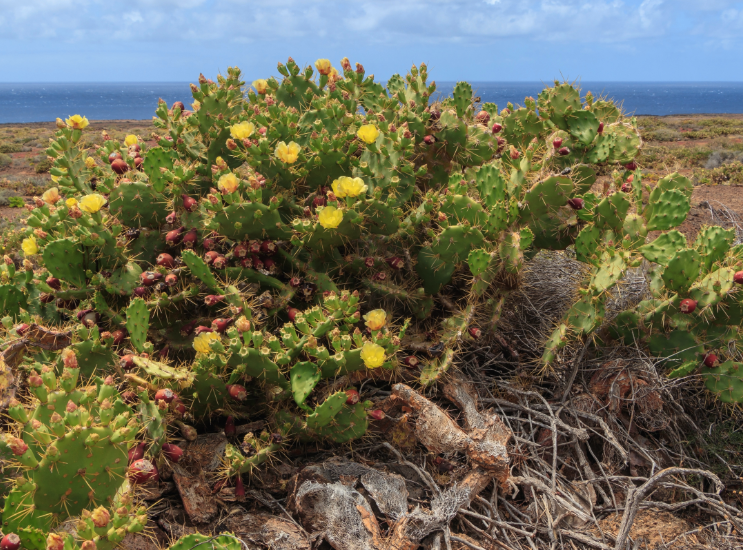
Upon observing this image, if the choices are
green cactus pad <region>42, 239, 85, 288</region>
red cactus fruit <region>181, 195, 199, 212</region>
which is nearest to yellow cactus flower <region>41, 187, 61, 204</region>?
green cactus pad <region>42, 239, 85, 288</region>

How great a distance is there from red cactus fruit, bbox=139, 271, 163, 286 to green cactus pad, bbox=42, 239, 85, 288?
40 cm

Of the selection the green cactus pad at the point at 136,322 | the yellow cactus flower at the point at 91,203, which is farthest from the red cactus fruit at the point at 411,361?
the yellow cactus flower at the point at 91,203

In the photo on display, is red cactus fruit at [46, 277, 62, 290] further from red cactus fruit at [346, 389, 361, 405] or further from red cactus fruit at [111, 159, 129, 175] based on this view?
red cactus fruit at [346, 389, 361, 405]

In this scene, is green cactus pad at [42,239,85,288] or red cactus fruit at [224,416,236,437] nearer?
red cactus fruit at [224,416,236,437]

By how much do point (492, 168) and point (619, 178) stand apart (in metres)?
0.72

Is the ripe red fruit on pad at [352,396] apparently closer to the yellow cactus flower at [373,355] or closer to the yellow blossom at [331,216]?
the yellow cactus flower at [373,355]

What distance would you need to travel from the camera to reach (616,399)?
268 cm

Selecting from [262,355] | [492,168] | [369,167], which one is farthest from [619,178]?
[262,355]

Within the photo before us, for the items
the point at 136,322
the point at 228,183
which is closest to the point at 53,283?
the point at 136,322

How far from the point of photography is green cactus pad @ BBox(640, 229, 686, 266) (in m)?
2.49

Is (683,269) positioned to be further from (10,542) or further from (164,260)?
(10,542)

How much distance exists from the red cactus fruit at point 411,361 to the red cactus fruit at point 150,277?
4.44 ft

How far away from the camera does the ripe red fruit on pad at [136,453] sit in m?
1.83

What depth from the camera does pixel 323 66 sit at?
3.34 meters
